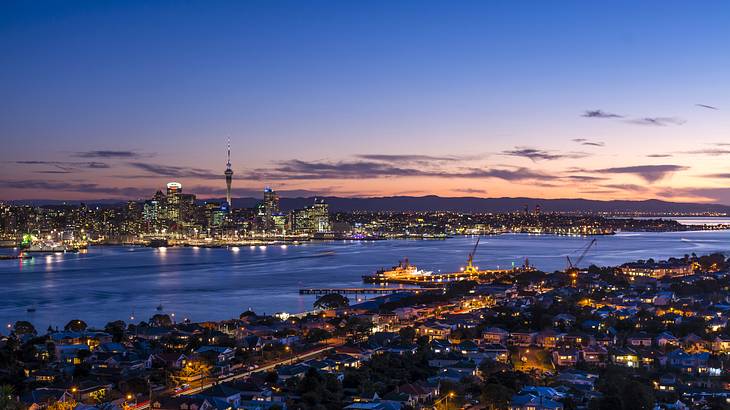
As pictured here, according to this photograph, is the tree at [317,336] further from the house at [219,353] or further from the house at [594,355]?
the house at [594,355]

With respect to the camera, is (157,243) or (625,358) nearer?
(625,358)

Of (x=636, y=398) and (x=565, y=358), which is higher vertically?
(x=636, y=398)

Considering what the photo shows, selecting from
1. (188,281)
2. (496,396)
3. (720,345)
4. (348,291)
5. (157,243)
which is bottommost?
(348,291)

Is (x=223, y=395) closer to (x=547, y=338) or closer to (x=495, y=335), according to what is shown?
(x=495, y=335)

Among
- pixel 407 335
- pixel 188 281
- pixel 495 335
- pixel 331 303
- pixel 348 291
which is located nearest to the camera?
pixel 495 335

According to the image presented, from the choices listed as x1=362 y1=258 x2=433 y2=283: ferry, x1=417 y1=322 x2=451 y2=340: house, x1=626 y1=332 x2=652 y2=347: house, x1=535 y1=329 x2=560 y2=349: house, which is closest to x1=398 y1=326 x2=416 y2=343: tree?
x1=417 y1=322 x2=451 y2=340: house

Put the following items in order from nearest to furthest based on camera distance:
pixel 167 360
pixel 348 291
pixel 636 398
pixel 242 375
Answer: pixel 636 398 → pixel 242 375 → pixel 167 360 → pixel 348 291

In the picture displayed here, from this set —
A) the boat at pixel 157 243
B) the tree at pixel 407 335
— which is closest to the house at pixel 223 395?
the tree at pixel 407 335

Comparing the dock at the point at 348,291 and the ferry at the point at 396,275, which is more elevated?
the ferry at the point at 396,275

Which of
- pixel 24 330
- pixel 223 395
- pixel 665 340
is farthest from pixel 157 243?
pixel 223 395

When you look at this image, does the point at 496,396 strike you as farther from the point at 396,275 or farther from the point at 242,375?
the point at 396,275

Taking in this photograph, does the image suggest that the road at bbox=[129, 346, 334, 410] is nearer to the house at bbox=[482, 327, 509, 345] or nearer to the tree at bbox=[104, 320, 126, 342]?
the house at bbox=[482, 327, 509, 345]

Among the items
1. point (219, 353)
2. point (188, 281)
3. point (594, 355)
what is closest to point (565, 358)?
point (594, 355)
